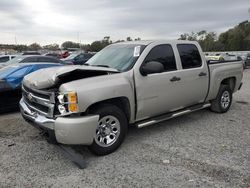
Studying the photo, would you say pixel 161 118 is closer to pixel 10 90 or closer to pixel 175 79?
pixel 175 79

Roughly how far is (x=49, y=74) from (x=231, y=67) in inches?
193

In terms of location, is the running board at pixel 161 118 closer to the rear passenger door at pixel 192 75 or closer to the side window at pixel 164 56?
the rear passenger door at pixel 192 75

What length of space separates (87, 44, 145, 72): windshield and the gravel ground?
1.43 metres

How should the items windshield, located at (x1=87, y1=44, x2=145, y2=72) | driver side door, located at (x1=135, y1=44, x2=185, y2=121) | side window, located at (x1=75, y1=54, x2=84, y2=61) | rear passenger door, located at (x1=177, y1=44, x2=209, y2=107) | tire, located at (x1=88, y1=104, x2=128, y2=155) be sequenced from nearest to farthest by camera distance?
tire, located at (x1=88, y1=104, x2=128, y2=155) → driver side door, located at (x1=135, y1=44, x2=185, y2=121) → windshield, located at (x1=87, y1=44, x2=145, y2=72) → rear passenger door, located at (x1=177, y1=44, x2=209, y2=107) → side window, located at (x1=75, y1=54, x2=84, y2=61)

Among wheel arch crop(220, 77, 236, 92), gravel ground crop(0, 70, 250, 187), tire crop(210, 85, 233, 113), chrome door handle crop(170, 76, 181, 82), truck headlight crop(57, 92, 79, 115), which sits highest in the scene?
chrome door handle crop(170, 76, 181, 82)

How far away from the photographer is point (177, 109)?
563 cm

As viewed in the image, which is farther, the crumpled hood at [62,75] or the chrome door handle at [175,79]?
the chrome door handle at [175,79]

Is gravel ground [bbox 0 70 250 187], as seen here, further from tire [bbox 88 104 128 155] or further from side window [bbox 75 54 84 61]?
side window [bbox 75 54 84 61]

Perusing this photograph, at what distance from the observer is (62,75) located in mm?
3949

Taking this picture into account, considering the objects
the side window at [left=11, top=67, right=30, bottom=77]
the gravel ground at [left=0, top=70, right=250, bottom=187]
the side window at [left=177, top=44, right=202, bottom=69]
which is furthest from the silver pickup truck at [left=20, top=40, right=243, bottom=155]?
the side window at [left=11, top=67, right=30, bottom=77]

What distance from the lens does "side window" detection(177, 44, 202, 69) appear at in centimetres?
559

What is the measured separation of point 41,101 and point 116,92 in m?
1.18

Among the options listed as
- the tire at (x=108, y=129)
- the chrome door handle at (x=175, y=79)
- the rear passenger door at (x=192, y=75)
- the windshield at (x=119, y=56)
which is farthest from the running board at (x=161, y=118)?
the windshield at (x=119, y=56)

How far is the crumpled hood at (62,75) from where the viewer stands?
13.0 ft
